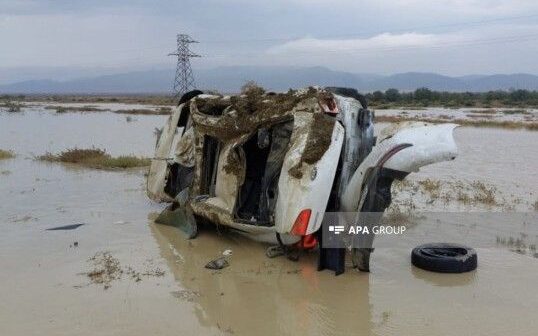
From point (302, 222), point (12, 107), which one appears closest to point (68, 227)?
point (302, 222)

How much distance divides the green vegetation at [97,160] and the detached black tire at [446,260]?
1077 centimetres

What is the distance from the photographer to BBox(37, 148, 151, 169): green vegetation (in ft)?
52.9

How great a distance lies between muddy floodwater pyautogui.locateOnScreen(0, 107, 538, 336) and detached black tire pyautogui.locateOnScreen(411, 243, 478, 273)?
11cm

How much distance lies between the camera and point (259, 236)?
7680 mm

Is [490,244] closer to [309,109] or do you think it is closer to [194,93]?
[309,109]

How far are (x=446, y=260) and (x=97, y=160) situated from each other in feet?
39.6

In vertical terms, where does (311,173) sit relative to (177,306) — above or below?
above

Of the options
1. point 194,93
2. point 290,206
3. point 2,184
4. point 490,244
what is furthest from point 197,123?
point 2,184

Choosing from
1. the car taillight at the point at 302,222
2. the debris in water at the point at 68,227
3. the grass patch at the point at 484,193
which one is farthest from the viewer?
the grass patch at the point at 484,193

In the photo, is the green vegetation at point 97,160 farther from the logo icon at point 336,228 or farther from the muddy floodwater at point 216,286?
the logo icon at point 336,228

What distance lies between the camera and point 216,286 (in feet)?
21.1

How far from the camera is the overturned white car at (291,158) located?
6.34 meters

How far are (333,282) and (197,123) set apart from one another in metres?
3.39

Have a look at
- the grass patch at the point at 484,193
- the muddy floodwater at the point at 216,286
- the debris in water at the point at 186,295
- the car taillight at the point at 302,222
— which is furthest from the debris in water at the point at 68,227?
the grass patch at the point at 484,193
